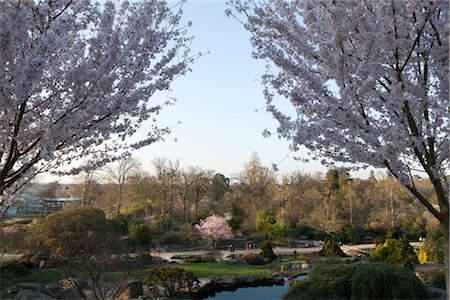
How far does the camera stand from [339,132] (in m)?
3.89

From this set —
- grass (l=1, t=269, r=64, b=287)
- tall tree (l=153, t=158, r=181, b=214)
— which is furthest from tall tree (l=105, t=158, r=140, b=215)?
grass (l=1, t=269, r=64, b=287)

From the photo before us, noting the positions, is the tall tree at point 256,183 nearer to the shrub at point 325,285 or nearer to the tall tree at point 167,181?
the tall tree at point 167,181

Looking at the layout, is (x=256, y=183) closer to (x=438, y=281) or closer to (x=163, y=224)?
(x=163, y=224)

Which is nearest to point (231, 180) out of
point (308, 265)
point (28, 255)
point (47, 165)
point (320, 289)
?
→ point (308, 265)

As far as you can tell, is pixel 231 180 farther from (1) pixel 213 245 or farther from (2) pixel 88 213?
(2) pixel 88 213

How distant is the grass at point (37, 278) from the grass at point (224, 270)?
4.34m

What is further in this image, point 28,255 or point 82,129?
point 28,255

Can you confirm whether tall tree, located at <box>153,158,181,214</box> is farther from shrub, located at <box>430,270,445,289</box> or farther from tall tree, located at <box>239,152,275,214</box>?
shrub, located at <box>430,270,445,289</box>

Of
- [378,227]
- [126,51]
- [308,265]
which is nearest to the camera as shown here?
[126,51]

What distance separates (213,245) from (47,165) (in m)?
19.9

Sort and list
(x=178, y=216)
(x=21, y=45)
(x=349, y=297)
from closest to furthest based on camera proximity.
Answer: (x=21, y=45) → (x=349, y=297) → (x=178, y=216)

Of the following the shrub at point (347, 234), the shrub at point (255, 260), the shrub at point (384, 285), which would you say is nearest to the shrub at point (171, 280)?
the shrub at point (384, 285)

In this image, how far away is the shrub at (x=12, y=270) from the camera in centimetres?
1237

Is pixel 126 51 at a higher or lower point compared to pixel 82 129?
higher
